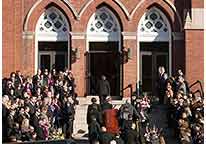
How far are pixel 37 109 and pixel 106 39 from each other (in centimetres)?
1220

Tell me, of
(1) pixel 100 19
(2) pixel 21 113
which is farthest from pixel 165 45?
(2) pixel 21 113

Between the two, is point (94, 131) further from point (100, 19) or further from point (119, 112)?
point (100, 19)

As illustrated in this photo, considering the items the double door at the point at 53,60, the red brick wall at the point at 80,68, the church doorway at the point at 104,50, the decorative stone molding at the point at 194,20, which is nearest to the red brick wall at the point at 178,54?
the decorative stone molding at the point at 194,20

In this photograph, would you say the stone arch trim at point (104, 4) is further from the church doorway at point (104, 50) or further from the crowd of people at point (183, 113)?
the crowd of people at point (183, 113)

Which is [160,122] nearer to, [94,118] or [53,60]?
[94,118]

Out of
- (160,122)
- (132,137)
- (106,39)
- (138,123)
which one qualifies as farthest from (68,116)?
(106,39)

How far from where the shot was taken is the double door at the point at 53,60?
32.2 m

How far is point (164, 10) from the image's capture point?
32062mm

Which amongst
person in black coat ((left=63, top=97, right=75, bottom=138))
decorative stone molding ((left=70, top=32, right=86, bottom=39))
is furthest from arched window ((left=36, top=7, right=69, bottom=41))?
person in black coat ((left=63, top=97, right=75, bottom=138))

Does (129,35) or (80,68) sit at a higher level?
(129,35)

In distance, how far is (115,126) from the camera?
67.1 ft

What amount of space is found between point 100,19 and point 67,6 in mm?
1713

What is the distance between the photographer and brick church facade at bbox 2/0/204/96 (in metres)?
31.7

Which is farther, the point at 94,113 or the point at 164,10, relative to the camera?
the point at 164,10
